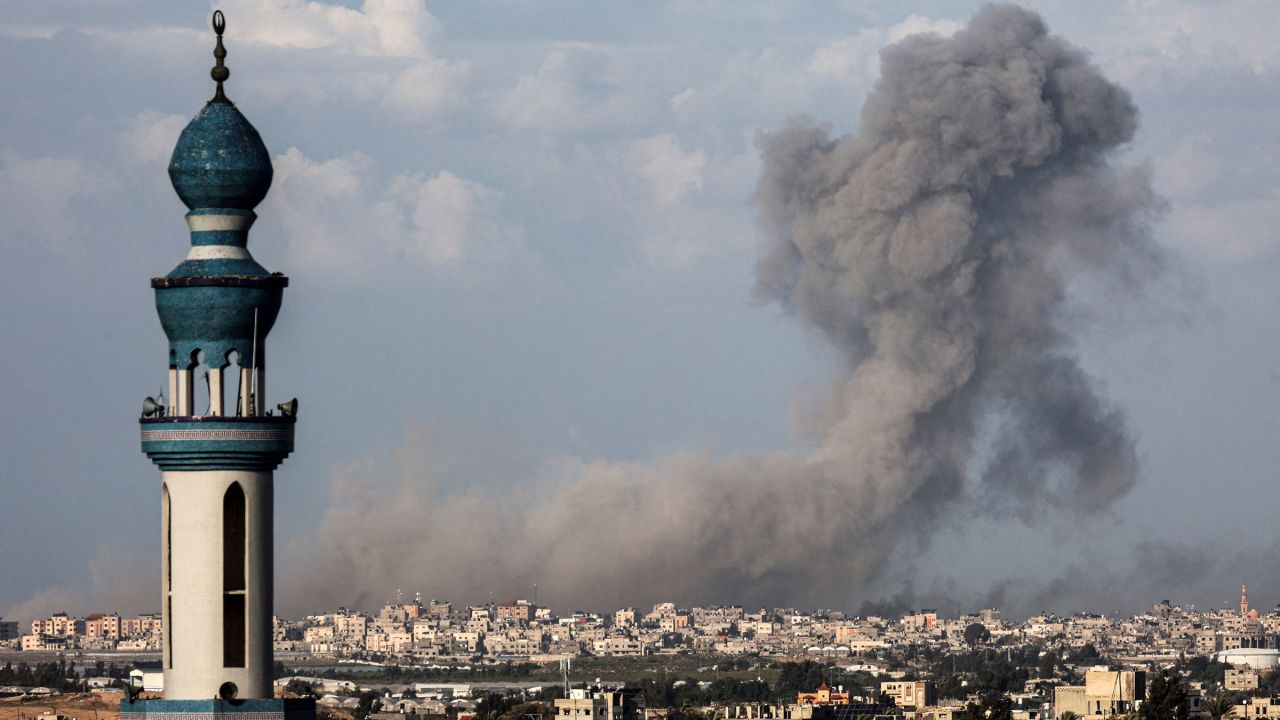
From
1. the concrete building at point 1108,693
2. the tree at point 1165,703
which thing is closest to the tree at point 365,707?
the concrete building at point 1108,693

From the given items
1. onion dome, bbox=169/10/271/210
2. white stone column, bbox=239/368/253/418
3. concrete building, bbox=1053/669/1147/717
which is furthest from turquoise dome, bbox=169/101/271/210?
concrete building, bbox=1053/669/1147/717

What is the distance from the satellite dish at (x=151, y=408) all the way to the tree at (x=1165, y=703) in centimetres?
8561

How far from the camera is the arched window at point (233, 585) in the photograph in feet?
124

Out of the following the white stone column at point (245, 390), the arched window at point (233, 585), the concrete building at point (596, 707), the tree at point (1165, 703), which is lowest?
the arched window at point (233, 585)

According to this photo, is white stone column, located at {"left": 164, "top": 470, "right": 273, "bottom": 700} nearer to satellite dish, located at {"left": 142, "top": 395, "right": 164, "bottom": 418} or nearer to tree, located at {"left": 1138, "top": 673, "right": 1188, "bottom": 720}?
satellite dish, located at {"left": 142, "top": 395, "right": 164, "bottom": 418}

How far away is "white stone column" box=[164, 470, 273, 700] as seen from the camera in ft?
124

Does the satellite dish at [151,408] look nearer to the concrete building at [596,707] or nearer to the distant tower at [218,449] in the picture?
the distant tower at [218,449]

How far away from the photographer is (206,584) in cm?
3772

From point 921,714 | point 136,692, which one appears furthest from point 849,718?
point 136,692

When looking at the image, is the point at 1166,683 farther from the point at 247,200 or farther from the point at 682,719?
the point at 247,200

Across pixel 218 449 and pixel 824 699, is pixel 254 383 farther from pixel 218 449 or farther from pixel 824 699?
pixel 824 699

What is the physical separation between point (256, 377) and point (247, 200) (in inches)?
91.5

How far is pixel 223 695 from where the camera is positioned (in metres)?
37.7

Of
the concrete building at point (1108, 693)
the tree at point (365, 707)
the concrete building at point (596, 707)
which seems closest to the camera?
the concrete building at point (596, 707)
